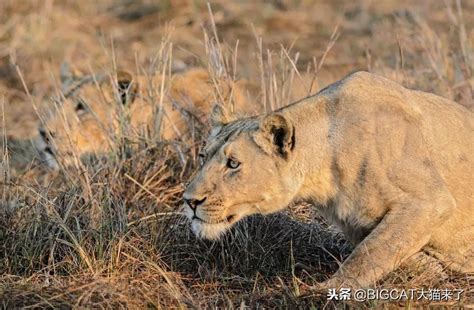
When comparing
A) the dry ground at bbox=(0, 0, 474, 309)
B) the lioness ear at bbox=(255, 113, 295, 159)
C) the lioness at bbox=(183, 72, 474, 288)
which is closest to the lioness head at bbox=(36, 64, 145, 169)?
the dry ground at bbox=(0, 0, 474, 309)

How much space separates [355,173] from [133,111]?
305 centimetres

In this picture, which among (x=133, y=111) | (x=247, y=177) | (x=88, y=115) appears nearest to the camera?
(x=247, y=177)

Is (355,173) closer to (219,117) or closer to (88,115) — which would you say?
(219,117)

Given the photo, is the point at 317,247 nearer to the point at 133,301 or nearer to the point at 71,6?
the point at 133,301

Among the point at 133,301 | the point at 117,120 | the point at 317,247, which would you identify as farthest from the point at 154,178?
the point at 133,301

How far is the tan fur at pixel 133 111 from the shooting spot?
7.21m

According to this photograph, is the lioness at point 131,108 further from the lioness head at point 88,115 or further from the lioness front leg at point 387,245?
the lioness front leg at point 387,245

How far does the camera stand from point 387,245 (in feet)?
Answer: 16.3

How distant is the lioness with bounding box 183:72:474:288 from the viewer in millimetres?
5008

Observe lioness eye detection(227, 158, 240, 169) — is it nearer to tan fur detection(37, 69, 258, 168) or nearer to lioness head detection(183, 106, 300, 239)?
lioness head detection(183, 106, 300, 239)

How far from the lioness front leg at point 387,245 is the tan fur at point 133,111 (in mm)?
2205

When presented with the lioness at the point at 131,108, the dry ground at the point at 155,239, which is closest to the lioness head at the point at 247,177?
the dry ground at the point at 155,239

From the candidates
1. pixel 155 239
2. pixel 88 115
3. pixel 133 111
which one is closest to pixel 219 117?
pixel 155 239

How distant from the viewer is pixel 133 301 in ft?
16.5
